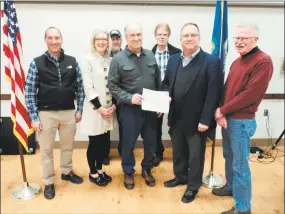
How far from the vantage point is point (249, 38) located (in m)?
2.11

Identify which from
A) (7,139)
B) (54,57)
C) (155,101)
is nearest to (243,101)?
(155,101)

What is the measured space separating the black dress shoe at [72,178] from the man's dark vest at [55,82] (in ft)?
2.86

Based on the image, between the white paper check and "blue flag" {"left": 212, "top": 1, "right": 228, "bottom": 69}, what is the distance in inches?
30.9

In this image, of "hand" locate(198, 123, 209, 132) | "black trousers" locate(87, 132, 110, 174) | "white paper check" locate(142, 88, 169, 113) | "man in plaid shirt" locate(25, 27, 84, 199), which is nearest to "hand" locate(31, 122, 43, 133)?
"man in plaid shirt" locate(25, 27, 84, 199)

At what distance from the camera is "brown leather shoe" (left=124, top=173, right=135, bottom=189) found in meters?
2.93

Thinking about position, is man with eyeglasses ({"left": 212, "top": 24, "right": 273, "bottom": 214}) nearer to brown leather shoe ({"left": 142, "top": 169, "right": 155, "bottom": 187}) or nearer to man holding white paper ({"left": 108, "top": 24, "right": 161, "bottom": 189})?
man holding white paper ({"left": 108, "top": 24, "right": 161, "bottom": 189})

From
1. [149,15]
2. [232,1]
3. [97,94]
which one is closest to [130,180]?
[97,94]

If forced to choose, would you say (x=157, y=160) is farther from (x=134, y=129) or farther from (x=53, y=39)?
(x=53, y=39)

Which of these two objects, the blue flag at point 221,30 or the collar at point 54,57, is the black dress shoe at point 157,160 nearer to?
the blue flag at point 221,30

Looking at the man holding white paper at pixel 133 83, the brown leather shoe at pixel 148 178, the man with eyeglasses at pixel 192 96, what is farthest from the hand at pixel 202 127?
the brown leather shoe at pixel 148 178

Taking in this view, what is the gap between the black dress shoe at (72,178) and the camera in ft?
9.94

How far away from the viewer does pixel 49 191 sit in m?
2.78

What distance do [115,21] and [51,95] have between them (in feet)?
4.89

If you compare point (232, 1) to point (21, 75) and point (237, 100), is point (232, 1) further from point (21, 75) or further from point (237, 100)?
point (21, 75)
